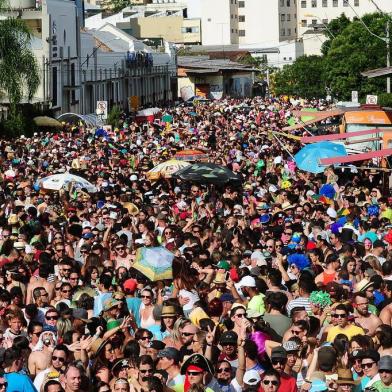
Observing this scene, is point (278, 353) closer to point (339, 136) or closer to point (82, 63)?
point (339, 136)

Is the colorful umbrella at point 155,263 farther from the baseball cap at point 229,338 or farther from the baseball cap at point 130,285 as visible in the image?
the baseball cap at point 229,338

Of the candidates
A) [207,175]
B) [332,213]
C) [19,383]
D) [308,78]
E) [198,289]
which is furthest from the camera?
[308,78]

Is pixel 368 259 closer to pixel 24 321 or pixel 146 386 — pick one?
pixel 24 321

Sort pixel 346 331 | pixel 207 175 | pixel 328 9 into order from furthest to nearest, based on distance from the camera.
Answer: pixel 328 9, pixel 207 175, pixel 346 331

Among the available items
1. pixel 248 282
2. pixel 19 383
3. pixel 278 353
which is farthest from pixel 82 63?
pixel 19 383

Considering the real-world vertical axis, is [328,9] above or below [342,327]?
above

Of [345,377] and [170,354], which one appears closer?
[345,377]

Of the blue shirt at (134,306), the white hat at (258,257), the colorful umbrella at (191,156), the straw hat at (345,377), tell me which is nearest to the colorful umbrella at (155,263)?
the white hat at (258,257)

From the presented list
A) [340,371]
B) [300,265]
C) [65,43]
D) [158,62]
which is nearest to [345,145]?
[300,265]
